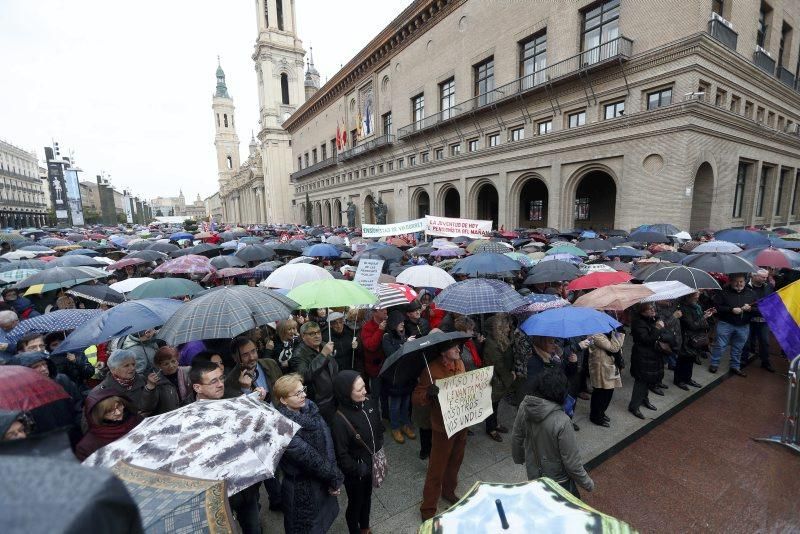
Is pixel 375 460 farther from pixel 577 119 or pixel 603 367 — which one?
pixel 577 119

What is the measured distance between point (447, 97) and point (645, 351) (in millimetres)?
29138

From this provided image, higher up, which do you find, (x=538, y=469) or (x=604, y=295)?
(x=604, y=295)

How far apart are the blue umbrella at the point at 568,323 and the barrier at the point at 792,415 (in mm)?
2217

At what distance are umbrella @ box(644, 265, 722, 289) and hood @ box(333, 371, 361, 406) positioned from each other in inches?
201

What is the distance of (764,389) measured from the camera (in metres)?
5.77

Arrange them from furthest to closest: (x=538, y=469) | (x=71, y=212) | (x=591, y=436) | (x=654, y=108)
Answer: (x=71, y=212)
(x=654, y=108)
(x=591, y=436)
(x=538, y=469)

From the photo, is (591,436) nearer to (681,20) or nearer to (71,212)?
(681,20)

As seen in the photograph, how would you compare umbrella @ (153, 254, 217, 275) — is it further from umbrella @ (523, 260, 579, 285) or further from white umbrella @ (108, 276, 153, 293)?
umbrella @ (523, 260, 579, 285)

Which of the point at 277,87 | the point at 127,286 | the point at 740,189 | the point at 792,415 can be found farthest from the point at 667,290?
the point at 277,87

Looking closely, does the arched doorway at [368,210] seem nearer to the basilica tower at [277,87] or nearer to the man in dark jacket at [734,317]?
the basilica tower at [277,87]

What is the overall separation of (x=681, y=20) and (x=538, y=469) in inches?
817

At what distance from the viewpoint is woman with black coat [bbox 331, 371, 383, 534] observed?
2.99 m

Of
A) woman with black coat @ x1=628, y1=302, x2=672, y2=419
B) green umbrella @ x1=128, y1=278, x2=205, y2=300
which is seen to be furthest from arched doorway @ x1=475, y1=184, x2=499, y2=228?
green umbrella @ x1=128, y1=278, x2=205, y2=300

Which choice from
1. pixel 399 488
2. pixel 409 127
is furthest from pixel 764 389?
pixel 409 127
